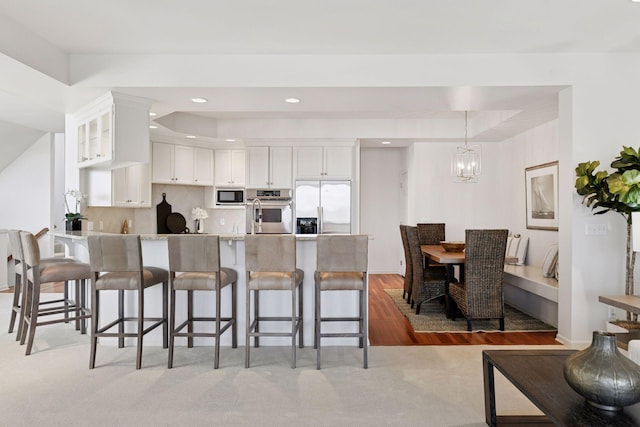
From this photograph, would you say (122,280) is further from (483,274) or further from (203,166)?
(203,166)

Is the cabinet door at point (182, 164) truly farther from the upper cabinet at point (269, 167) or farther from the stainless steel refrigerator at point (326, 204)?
the stainless steel refrigerator at point (326, 204)

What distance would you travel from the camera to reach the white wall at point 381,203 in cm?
777

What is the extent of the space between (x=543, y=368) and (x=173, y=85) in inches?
141

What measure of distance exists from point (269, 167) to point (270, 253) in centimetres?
353

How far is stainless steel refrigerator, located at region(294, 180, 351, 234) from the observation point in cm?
645

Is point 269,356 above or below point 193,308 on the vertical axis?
below

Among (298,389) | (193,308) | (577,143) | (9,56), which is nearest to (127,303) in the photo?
(193,308)

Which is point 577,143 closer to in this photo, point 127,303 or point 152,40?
point 152,40

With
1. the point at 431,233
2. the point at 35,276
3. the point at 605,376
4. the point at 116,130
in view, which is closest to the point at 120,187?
the point at 116,130

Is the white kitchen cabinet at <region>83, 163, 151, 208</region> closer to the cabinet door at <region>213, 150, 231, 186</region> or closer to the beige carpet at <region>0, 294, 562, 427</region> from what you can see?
the cabinet door at <region>213, 150, 231, 186</region>

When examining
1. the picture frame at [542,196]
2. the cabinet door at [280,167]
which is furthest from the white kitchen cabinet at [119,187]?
the picture frame at [542,196]

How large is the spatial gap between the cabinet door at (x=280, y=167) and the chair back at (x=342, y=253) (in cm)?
344

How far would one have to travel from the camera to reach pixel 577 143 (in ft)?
12.1

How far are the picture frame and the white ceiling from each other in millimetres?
874
